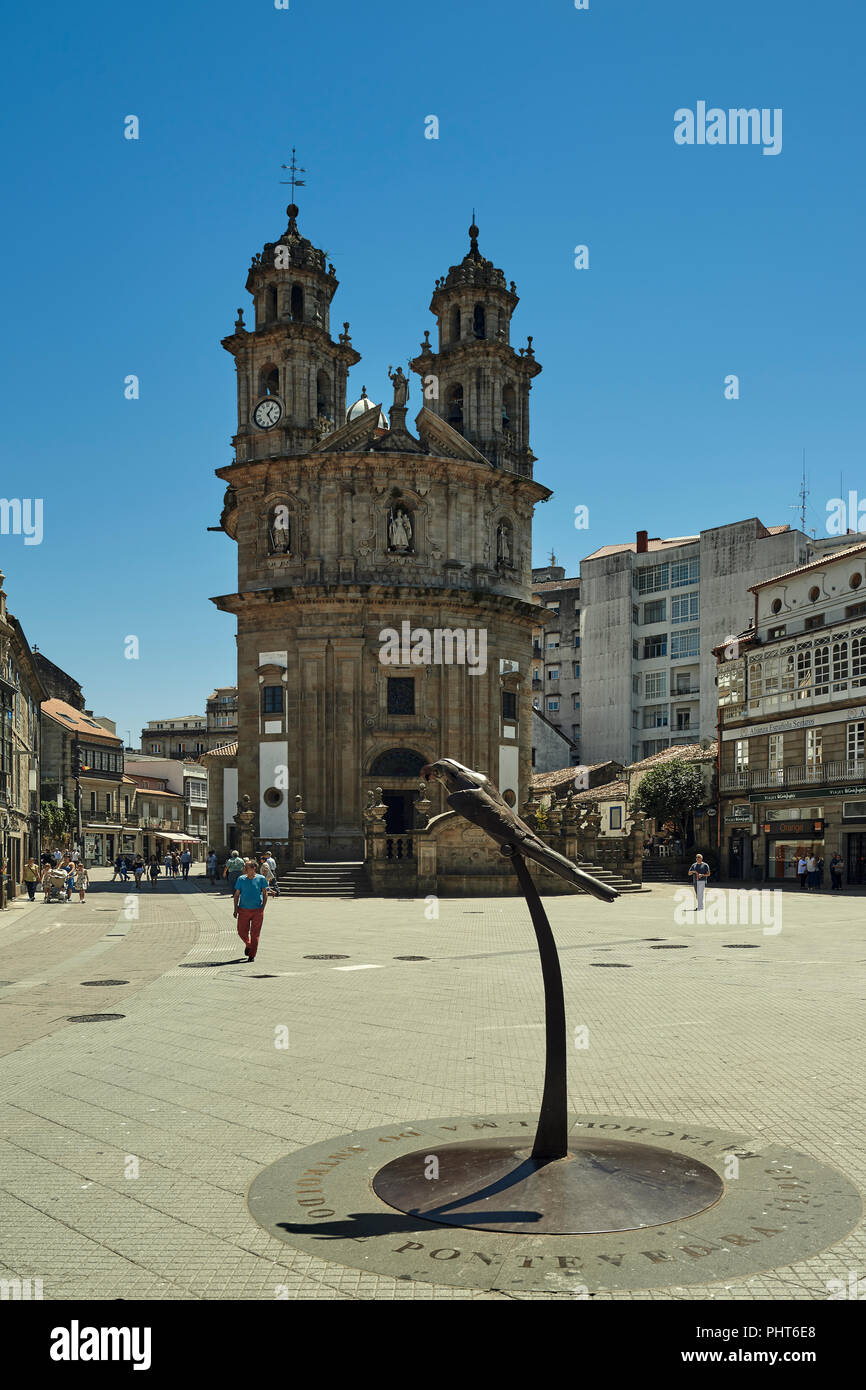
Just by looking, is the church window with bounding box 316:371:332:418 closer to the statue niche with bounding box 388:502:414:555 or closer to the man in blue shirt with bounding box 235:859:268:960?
the statue niche with bounding box 388:502:414:555

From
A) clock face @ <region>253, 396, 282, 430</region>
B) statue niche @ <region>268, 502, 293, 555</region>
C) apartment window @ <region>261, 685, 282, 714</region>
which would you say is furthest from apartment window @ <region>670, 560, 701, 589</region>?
apartment window @ <region>261, 685, 282, 714</region>

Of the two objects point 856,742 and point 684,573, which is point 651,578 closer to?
point 684,573

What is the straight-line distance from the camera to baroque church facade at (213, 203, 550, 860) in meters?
47.5

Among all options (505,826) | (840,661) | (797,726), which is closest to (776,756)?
(797,726)

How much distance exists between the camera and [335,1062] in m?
10.3

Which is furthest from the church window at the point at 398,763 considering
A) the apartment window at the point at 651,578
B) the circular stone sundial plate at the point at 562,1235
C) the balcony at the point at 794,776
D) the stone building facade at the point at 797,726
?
the circular stone sundial plate at the point at 562,1235

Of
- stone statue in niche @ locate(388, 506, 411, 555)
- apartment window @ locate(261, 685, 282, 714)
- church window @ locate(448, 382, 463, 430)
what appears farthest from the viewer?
church window @ locate(448, 382, 463, 430)

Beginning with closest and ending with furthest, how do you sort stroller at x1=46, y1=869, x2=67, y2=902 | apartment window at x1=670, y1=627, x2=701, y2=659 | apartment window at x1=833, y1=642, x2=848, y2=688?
stroller at x1=46, y1=869, x2=67, y2=902, apartment window at x1=833, y1=642, x2=848, y2=688, apartment window at x1=670, y1=627, x2=701, y2=659

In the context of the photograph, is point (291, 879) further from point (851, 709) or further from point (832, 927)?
point (851, 709)

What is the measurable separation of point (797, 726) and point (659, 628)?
97.4 ft

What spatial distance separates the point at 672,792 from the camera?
57.2m

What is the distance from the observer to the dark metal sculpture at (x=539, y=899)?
22.8ft

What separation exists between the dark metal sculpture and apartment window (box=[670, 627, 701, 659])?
7024 cm
